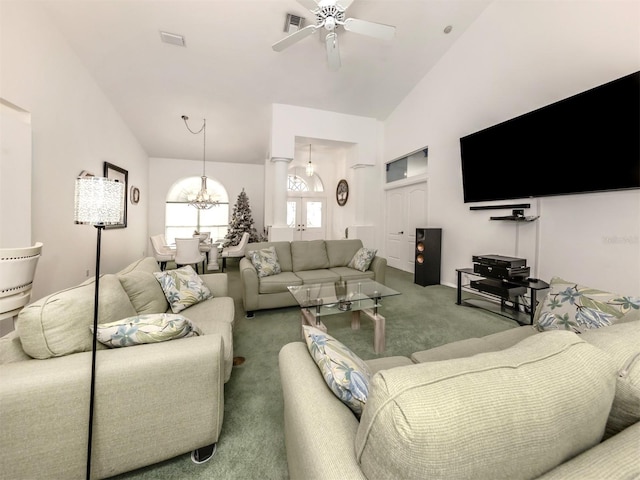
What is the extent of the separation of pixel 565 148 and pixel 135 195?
786 centimetres

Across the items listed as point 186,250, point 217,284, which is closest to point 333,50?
point 217,284

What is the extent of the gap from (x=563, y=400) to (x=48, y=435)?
5.32 feet

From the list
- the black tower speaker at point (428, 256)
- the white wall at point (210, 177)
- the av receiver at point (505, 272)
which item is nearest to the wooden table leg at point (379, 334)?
the av receiver at point (505, 272)

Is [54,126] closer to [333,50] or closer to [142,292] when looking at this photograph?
[142,292]

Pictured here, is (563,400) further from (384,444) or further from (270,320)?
(270,320)

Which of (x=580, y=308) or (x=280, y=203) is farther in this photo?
(x=280, y=203)

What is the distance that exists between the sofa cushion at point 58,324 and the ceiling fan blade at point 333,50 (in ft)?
10.1

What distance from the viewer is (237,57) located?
390cm

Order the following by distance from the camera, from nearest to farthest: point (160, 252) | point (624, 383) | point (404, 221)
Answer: point (624, 383) → point (160, 252) → point (404, 221)

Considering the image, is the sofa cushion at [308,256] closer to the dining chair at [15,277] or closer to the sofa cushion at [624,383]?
the dining chair at [15,277]

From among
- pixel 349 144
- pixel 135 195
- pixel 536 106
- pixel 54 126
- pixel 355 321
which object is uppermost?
pixel 349 144

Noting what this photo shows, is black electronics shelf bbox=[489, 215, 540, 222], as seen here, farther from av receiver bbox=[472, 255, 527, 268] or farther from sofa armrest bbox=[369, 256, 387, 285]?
sofa armrest bbox=[369, 256, 387, 285]

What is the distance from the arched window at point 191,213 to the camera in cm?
754

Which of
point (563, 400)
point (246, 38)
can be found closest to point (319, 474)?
point (563, 400)
